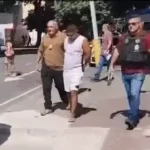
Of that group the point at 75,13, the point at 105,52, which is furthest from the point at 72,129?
the point at 75,13

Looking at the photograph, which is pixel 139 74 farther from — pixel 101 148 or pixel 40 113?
pixel 40 113

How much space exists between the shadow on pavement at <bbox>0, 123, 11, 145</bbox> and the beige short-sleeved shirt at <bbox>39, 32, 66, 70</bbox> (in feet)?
4.74

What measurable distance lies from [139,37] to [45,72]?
212 centimetres

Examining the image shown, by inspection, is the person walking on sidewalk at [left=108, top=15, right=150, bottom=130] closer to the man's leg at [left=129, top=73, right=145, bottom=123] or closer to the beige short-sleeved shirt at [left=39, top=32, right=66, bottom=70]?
the man's leg at [left=129, top=73, right=145, bottom=123]

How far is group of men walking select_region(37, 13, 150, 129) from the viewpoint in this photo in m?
8.66

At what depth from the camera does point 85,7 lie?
36469 mm

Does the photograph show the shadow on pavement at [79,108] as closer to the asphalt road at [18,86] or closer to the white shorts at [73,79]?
the white shorts at [73,79]

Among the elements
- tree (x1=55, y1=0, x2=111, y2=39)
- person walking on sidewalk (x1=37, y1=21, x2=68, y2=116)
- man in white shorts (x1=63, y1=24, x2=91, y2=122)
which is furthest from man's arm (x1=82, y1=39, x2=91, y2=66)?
tree (x1=55, y1=0, x2=111, y2=39)

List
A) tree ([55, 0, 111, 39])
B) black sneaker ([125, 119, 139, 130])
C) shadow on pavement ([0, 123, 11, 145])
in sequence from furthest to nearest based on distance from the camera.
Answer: tree ([55, 0, 111, 39])
black sneaker ([125, 119, 139, 130])
shadow on pavement ([0, 123, 11, 145])

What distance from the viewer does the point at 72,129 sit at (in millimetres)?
8930

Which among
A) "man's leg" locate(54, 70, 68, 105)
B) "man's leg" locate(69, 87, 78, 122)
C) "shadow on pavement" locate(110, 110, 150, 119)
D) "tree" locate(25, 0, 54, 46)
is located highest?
"tree" locate(25, 0, 54, 46)

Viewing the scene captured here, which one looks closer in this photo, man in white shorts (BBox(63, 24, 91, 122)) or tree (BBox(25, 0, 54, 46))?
man in white shorts (BBox(63, 24, 91, 122))

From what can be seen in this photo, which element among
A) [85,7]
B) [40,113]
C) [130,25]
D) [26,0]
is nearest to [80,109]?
[40,113]

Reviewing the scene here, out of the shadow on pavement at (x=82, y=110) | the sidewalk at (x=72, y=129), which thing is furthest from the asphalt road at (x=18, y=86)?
the shadow on pavement at (x=82, y=110)
